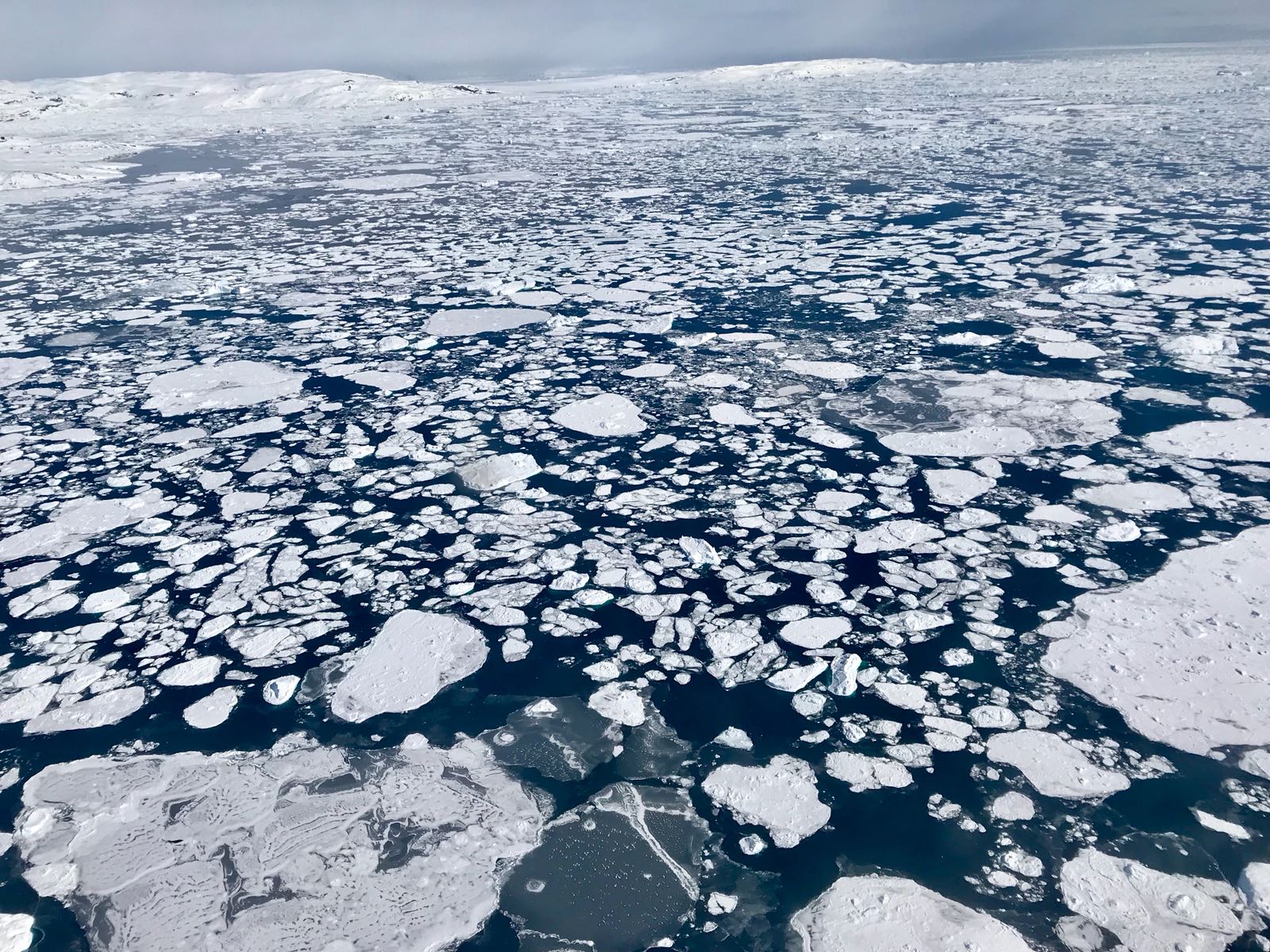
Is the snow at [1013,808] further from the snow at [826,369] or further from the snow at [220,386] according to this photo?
the snow at [220,386]

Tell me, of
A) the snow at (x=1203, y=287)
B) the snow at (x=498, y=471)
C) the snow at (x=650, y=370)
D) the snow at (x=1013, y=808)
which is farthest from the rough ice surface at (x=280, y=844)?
the snow at (x=1203, y=287)

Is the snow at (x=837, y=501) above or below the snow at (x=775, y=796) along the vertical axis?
below

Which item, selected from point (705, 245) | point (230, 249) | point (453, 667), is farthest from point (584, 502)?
point (230, 249)

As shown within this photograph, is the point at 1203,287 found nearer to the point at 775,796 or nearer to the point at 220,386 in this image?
the point at 775,796

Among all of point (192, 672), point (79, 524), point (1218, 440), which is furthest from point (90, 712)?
point (1218, 440)

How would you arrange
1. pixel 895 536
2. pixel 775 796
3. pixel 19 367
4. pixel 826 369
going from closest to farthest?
pixel 775 796, pixel 895 536, pixel 826 369, pixel 19 367

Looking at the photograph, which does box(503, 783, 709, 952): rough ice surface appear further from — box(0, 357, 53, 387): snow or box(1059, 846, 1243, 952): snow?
box(0, 357, 53, 387): snow

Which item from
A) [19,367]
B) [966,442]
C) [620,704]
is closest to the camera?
[620,704]
